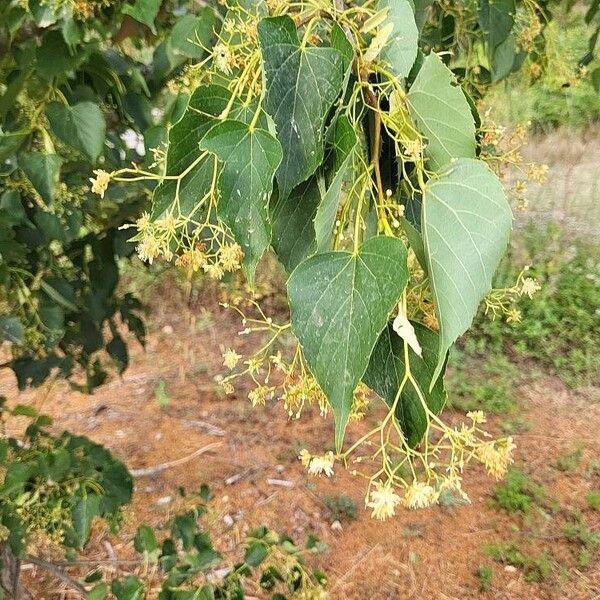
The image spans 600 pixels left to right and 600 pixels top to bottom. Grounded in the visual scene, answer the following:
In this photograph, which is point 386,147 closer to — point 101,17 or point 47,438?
point 101,17

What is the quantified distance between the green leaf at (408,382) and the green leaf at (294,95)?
0.34 feet

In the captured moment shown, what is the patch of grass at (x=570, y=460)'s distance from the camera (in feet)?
7.39

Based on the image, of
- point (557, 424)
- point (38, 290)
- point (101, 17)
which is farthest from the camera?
point (557, 424)

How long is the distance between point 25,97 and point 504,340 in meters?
2.31

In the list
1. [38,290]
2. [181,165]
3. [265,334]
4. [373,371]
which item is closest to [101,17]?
[38,290]

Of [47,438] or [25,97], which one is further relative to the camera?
[47,438]

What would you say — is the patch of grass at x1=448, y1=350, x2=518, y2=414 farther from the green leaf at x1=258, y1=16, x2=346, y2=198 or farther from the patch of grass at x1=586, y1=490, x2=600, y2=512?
the green leaf at x1=258, y1=16, x2=346, y2=198

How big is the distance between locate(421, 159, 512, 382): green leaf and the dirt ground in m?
1.20

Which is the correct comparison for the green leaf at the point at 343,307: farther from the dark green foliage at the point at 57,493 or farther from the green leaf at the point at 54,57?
the dark green foliage at the point at 57,493

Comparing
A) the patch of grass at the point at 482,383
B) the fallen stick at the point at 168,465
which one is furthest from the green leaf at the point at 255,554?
the patch of grass at the point at 482,383

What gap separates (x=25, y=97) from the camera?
1104 millimetres

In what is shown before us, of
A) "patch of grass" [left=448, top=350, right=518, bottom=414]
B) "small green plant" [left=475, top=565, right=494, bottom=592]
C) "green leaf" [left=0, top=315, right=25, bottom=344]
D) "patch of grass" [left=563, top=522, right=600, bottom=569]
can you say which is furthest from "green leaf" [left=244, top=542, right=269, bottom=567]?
"patch of grass" [left=448, top=350, right=518, bottom=414]

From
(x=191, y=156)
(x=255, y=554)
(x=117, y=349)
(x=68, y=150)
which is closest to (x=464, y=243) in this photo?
(x=191, y=156)

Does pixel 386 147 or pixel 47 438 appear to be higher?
pixel 386 147
